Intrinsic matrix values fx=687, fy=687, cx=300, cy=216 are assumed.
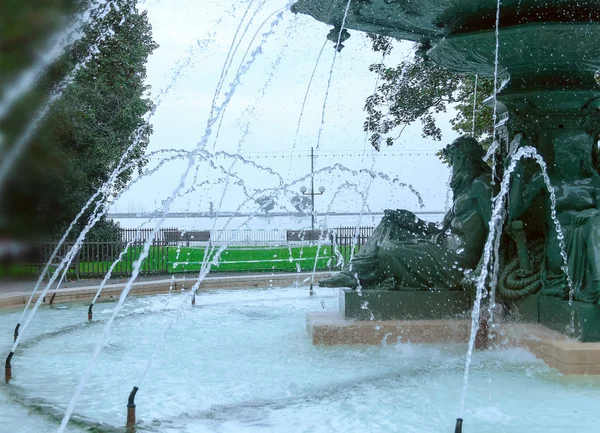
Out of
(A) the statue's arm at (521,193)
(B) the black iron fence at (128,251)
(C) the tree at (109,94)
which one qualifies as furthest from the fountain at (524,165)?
(C) the tree at (109,94)

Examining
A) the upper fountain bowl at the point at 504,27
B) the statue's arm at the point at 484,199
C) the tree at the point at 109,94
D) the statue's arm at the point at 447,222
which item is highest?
the tree at the point at 109,94

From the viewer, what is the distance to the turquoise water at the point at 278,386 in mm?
4637

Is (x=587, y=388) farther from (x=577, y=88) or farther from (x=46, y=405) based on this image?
(x=46, y=405)

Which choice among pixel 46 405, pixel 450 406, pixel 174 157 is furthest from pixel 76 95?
pixel 450 406

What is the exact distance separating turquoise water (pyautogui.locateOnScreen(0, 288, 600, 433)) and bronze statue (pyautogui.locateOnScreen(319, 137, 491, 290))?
2.49 feet

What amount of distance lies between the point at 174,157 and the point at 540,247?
220 inches

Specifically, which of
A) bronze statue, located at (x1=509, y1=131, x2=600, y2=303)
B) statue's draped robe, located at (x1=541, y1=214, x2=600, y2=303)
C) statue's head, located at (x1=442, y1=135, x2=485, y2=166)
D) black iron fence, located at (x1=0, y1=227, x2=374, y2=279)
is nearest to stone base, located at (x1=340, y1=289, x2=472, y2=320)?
bronze statue, located at (x1=509, y1=131, x2=600, y2=303)

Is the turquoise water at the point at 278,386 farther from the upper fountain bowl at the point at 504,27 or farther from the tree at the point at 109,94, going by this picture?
the upper fountain bowl at the point at 504,27

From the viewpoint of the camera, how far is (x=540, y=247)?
7.24 metres

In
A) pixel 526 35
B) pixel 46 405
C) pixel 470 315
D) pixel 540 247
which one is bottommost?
pixel 46 405

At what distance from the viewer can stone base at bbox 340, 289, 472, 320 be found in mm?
7441

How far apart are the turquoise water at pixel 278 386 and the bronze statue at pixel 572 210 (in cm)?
85

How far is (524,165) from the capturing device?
24.5 ft

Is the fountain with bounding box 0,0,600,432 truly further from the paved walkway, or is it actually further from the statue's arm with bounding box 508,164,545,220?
the paved walkway
